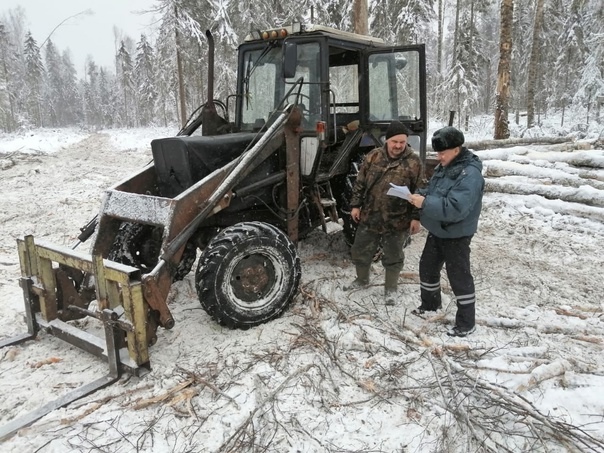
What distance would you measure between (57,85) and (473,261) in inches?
3483

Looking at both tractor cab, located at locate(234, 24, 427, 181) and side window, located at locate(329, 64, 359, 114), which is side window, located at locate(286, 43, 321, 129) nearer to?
tractor cab, located at locate(234, 24, 427, 181)

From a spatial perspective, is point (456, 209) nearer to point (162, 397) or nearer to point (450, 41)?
point (162, 397)

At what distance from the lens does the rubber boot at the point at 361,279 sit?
5.02 metres

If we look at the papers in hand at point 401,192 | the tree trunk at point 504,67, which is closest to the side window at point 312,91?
the papers in hand at point 401,192

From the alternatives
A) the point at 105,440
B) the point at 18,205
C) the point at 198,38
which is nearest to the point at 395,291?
the point at 105,440

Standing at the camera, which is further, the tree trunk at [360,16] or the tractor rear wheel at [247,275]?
the tree trunk at [360,16]

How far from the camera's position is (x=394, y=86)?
19.8ft

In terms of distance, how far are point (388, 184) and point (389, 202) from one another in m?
0.18

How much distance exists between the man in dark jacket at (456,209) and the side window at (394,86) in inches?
82.5

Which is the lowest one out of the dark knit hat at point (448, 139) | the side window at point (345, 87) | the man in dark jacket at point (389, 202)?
the man in dark jacket at point (389, 202)

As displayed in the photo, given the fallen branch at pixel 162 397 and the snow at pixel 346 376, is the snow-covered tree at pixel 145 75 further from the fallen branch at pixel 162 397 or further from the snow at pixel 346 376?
the fallen branch at pixel 162 397

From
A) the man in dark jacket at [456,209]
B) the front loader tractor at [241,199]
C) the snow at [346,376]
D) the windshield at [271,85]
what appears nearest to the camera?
the snow at [346,376]

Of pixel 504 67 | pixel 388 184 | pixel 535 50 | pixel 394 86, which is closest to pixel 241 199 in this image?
pixel 388 184

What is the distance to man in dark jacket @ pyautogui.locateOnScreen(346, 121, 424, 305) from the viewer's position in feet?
15.0
